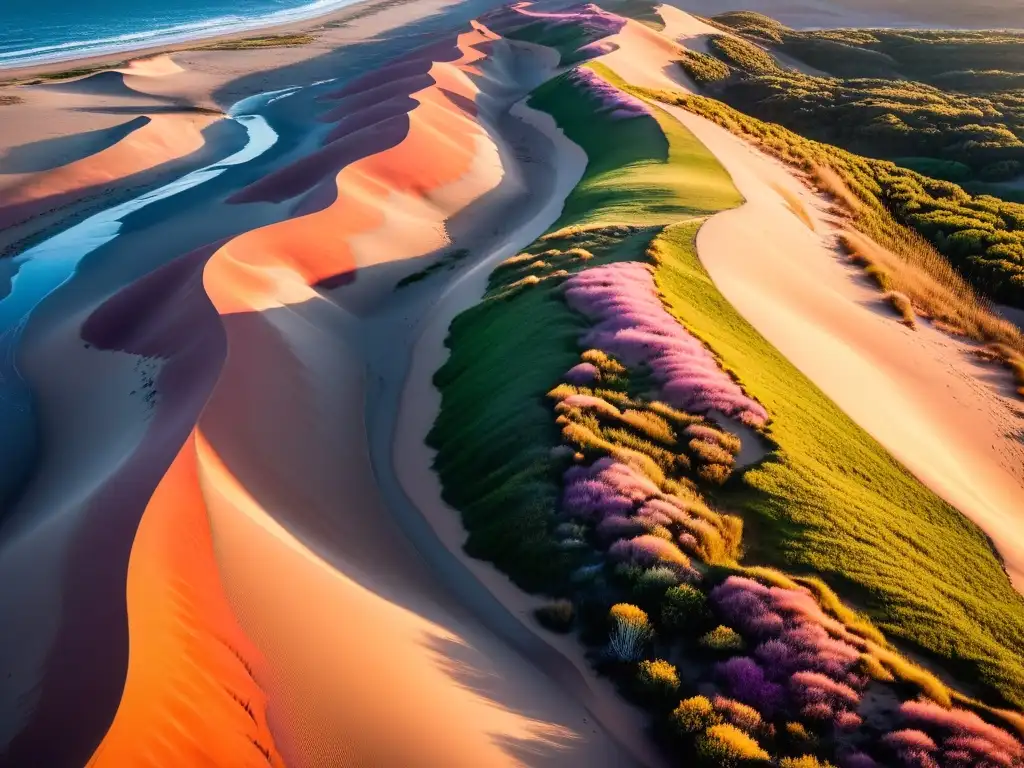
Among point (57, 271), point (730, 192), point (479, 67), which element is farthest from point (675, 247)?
point (479, 67)

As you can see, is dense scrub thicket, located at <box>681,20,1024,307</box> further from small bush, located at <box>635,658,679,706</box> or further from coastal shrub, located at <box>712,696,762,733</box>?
small bush, located at <box>635,658,679,706</box>

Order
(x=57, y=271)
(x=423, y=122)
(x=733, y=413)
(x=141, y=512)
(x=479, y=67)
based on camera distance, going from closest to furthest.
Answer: (x=141, y=512), (x=733, y=413), (x=57, y=271), (x=423, y=122), (x=479, y=67)

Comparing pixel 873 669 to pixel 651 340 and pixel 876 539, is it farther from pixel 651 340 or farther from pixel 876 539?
pixel 651 340

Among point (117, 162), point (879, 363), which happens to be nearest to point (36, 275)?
point (117, 162)

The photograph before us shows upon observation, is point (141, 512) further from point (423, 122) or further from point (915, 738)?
point (423, 122)

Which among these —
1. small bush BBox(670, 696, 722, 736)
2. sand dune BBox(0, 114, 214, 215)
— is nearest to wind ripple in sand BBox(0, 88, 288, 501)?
sand dune BBox(0, 114, 214, 215)
